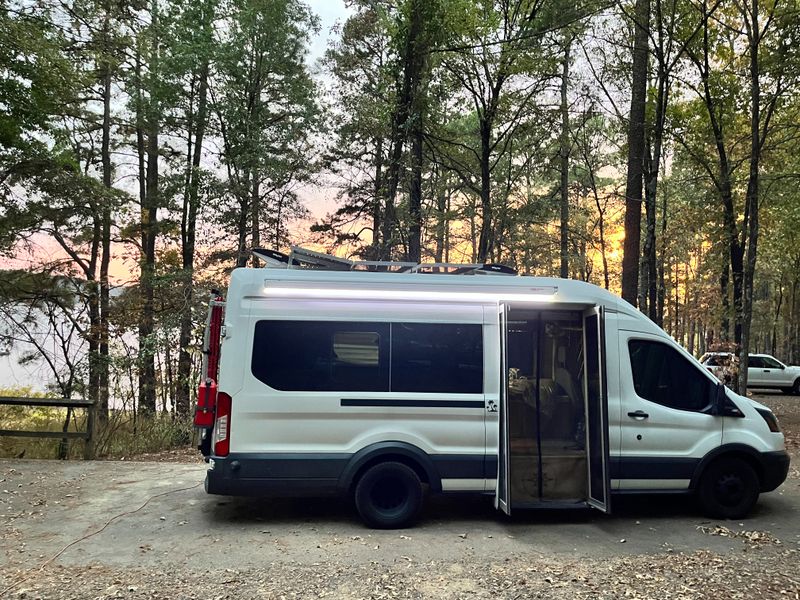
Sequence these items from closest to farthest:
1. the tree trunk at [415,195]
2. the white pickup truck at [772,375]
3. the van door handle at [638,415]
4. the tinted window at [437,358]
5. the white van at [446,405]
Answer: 1. the white van at [446,405]
2. the tinted window at [437,358]
3. the van door handle at [638,415]
4. the tree trunk at [415,195]
5. the white pickup truck at [772,375]

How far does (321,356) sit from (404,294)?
3.26ft

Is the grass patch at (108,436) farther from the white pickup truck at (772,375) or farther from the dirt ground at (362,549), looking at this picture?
the white pickup truck at (772,375)

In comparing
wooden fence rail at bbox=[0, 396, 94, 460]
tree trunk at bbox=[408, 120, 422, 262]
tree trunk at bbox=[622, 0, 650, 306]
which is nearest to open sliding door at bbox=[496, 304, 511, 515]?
wooden fence rail at bbox=[0, 396, 94, 460]

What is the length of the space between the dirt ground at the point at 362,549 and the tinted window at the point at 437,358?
1335 mm

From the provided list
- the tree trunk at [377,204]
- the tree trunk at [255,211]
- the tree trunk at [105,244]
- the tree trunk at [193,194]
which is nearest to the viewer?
the tree trunk at [105,244]

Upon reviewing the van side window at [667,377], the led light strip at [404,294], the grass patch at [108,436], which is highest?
the led light strip at [404,294]

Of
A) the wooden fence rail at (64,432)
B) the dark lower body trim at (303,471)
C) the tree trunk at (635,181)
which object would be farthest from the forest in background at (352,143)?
the dark lower body trim at (303,471)

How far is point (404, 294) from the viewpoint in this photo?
18.1 feet

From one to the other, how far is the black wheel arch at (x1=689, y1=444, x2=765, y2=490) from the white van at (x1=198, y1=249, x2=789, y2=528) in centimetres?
1

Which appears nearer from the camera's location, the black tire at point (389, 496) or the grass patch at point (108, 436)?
the black tire at point (389, 496)

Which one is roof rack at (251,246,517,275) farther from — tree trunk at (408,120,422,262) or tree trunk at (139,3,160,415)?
tree trunk at (408,120,422,262)

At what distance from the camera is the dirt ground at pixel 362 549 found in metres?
4.02

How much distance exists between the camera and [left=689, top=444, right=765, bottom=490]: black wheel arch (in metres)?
5.65

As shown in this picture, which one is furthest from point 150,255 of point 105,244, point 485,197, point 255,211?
point 485,197
